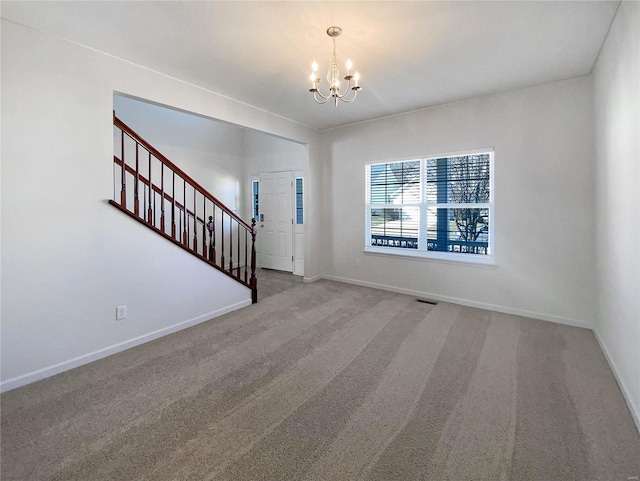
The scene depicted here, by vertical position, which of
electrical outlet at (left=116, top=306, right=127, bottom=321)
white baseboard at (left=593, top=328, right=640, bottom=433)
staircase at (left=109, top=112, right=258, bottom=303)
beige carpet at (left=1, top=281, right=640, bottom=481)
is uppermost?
staircase at (left=109, top=112, right=258, bottom=303)

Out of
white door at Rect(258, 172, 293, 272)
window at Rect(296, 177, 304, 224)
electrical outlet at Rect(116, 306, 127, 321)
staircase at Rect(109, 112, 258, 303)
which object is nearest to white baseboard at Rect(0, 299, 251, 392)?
electrical outlet at Rect(116, 306, 127, 321)

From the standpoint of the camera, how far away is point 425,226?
14.2 ft

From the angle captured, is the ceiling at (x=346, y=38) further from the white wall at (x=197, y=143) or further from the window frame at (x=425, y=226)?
the white wall at (x=197, y=143)

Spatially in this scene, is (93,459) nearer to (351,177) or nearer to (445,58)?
(445,58)

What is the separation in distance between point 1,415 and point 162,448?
1.19 metres

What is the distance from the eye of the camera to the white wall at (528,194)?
10.3ft

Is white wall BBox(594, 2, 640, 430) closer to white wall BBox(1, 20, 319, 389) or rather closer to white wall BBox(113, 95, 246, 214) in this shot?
white wall BBox(1, 20, 319, 389)

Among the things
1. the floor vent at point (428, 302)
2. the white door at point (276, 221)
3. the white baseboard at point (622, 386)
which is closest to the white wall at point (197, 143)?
the white door at point (276, 221)

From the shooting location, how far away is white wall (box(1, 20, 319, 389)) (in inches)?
83.8

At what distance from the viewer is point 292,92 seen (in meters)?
3.42

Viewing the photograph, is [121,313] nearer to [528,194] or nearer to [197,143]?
[197,143]

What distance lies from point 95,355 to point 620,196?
4.39 m

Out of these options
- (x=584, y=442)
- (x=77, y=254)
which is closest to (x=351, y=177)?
(x=77, y=254)

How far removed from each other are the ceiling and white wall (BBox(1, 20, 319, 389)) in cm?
25
